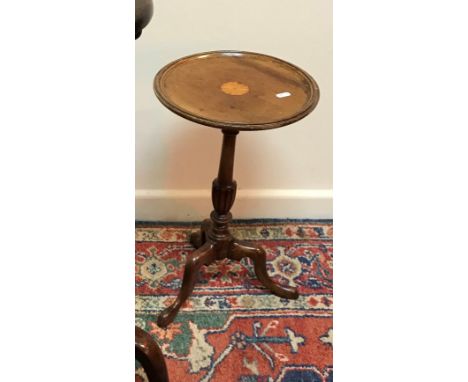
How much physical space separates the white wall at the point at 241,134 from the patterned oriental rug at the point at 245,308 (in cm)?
9

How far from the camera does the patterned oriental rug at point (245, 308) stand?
150 cm

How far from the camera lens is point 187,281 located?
1656 millimetres

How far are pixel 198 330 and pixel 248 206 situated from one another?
2.13 ft

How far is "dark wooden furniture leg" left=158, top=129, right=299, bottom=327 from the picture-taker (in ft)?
5.33

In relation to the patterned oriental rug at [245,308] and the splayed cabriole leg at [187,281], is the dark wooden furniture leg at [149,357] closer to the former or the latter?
the patterned oriental rug at [245,308]

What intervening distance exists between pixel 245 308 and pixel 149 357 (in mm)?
688

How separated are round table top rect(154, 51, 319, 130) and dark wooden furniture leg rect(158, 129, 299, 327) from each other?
0.58 feet

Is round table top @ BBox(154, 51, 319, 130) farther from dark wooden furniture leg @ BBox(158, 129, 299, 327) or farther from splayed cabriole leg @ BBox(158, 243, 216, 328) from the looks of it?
splayed cabriole leg @ BBox(158, 243, 216, 328)

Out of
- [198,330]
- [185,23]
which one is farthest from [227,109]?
[198,330]

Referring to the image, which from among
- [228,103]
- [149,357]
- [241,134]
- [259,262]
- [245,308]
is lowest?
[149,357]

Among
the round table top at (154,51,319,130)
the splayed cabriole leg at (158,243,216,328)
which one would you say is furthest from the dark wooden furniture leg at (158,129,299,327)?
the round table top at (154,51,319,130)

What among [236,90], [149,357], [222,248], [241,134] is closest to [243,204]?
[241,134]

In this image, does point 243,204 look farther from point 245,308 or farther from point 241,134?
point 245,308

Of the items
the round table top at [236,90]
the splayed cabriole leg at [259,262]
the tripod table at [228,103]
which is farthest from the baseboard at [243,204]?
the round table top at [236,90]
